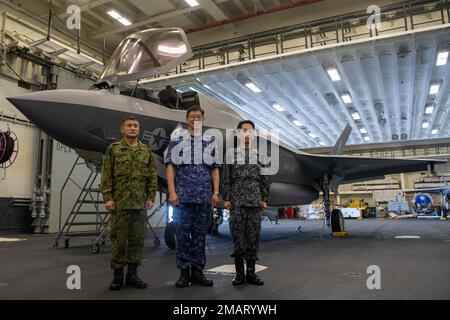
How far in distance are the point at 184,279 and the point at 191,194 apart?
735 mm

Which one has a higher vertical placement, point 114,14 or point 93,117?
point 114,14

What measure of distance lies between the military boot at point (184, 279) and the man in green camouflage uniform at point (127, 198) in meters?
0.31

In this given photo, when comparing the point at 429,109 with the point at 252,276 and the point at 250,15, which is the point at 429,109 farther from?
the point at 252,276

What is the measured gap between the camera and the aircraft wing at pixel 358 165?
8.10 m

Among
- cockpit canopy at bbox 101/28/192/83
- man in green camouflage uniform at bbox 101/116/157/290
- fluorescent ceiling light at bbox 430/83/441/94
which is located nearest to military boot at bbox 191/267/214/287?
man in green camouflage uniform at bbox 101/116/157/290

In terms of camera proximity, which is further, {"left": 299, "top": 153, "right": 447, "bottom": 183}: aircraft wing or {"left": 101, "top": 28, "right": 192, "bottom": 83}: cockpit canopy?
{"left": 299, "top": 153, "right": 447, "bottom": 183}: aircraft wing

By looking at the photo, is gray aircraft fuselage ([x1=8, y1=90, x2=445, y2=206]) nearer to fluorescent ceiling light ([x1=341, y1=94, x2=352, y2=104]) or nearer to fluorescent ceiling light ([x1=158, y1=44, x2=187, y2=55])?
fluorescent ceiling light ([x1=158, y1=44, x2=187, y2=55])

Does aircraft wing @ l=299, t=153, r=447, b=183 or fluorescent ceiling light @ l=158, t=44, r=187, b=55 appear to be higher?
fluorescent ceiling light @ l=158, t=44, r=187, b=55

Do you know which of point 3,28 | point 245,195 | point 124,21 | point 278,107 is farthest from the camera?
point 278,107

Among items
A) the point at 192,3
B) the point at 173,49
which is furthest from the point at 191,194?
the point at 192,3

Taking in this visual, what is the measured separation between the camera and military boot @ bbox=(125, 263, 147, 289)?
296 centimetres

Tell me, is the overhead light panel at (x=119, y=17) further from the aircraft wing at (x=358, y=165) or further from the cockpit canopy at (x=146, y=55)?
the aircraft wing at (x=358, y=165)

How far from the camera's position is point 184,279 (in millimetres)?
3010

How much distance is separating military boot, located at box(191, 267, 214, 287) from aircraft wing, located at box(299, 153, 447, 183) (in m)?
5.22
